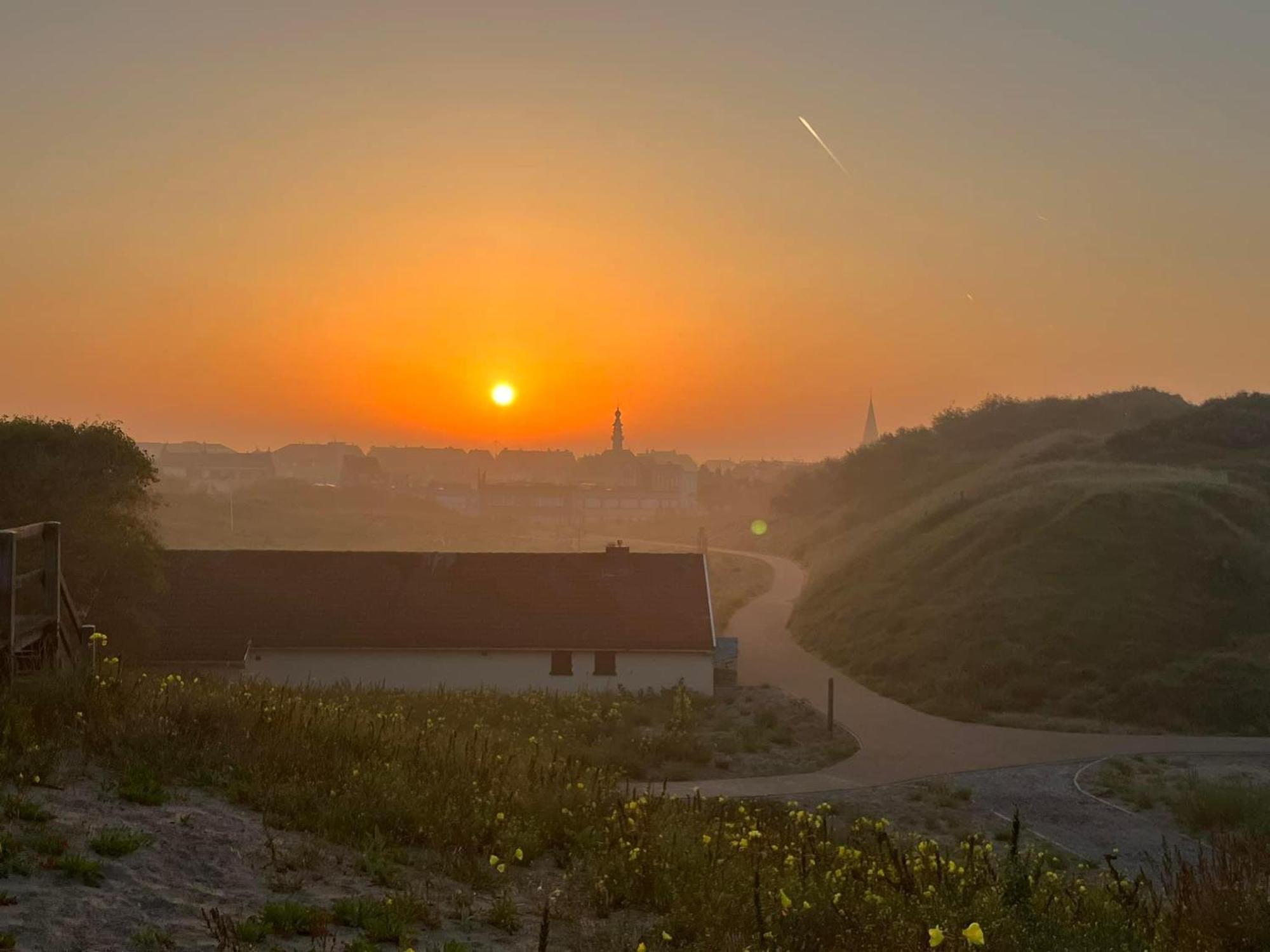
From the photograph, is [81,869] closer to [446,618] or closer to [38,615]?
[38,615]

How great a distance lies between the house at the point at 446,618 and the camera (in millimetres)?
32000

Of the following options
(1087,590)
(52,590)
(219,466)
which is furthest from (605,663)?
(219,466)

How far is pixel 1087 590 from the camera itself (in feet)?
123

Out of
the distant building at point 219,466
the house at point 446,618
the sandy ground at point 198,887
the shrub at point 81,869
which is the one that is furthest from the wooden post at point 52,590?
the distant building at point 219,466

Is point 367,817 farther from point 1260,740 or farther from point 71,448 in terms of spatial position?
point 1260,740

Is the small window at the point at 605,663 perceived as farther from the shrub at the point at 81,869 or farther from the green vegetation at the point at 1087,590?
the shrub at the point at 81,869

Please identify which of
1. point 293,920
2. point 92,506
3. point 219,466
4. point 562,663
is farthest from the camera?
point 219,466

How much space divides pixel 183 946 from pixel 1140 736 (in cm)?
2677

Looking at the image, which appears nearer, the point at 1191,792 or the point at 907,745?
the point at 1191,792

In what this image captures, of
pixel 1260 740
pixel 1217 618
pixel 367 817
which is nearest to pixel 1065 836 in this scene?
pixel 1260 740

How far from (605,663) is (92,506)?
14.9 m

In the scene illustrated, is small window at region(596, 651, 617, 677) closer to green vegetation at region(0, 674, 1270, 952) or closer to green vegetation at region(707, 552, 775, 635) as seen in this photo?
green vegetation at region(707, 552, 775, 635)

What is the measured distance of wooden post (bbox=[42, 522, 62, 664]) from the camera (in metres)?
10.3

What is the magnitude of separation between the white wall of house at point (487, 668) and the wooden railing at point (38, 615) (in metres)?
20.8
